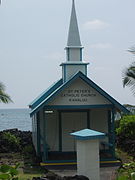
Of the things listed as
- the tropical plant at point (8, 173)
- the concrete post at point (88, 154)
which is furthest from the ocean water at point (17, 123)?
the tropical plant at point (8, 173)

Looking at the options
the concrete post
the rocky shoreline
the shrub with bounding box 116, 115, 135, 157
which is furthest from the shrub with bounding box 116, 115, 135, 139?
the concrete post

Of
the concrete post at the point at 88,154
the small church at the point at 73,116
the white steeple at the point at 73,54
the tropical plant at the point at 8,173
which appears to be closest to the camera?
the tropical plant at the point at 8,173

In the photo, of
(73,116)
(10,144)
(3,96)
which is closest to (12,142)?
(10,144)

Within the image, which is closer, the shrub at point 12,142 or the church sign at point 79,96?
the church sign at point 79,96

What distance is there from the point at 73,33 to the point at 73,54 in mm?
1343

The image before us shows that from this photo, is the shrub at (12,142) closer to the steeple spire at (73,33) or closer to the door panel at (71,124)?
the door panel at (71,124)

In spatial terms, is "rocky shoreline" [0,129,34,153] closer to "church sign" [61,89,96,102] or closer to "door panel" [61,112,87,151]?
"door panel" [61,112,87,151]

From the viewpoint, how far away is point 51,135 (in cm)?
1756

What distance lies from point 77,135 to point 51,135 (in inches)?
229

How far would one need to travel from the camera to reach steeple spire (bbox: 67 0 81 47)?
60.0ft

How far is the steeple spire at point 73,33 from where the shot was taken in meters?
18.3

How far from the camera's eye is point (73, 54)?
17953 mm

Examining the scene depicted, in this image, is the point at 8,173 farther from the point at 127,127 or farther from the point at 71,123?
the point at 127,127

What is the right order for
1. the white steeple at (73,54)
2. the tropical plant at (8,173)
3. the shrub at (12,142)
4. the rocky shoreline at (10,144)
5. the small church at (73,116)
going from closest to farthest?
the tropical plant at (8,173)
the small church at (73,116)
the white steeple at (73,54)
the rocky shoreline at (10,144)
the shrub at (12,142)
